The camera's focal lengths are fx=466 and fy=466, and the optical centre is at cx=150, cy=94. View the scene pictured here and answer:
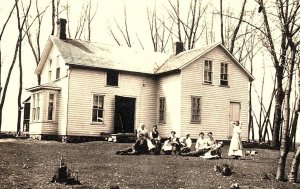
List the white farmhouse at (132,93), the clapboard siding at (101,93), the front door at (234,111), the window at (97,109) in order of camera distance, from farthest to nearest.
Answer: the front door at (234,111) < the window at (97,109) < the white farmhouse at (132,93) < the clapboard siding at (101,93)

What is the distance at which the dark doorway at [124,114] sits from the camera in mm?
30672

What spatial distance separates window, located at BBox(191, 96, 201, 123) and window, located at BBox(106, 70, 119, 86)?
5252mm

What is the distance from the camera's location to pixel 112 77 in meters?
30.8

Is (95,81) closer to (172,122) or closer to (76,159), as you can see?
(172,122)

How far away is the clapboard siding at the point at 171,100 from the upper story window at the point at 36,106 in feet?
26.4

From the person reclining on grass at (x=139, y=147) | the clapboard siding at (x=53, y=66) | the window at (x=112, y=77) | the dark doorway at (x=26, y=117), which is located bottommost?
the person reclining on grass at (x=139, y=147)

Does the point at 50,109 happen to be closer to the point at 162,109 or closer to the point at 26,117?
the point at 26,117

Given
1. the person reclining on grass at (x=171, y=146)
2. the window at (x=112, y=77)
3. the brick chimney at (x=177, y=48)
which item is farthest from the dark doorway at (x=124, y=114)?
the person reclining on grass at (x=171, y=146)

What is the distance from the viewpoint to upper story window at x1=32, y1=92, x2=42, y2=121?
30.5 meters

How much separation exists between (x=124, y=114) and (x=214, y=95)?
6095mm

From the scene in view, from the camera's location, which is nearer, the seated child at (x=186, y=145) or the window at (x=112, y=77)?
the seated child at (x=186, y=145)

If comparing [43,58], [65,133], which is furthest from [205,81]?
[43,58]

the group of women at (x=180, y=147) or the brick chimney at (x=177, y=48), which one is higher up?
the brick chimney at (x=177, y=48)

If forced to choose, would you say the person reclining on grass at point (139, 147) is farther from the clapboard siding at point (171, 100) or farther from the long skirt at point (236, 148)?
the clapboard siding at point (171, 100)
